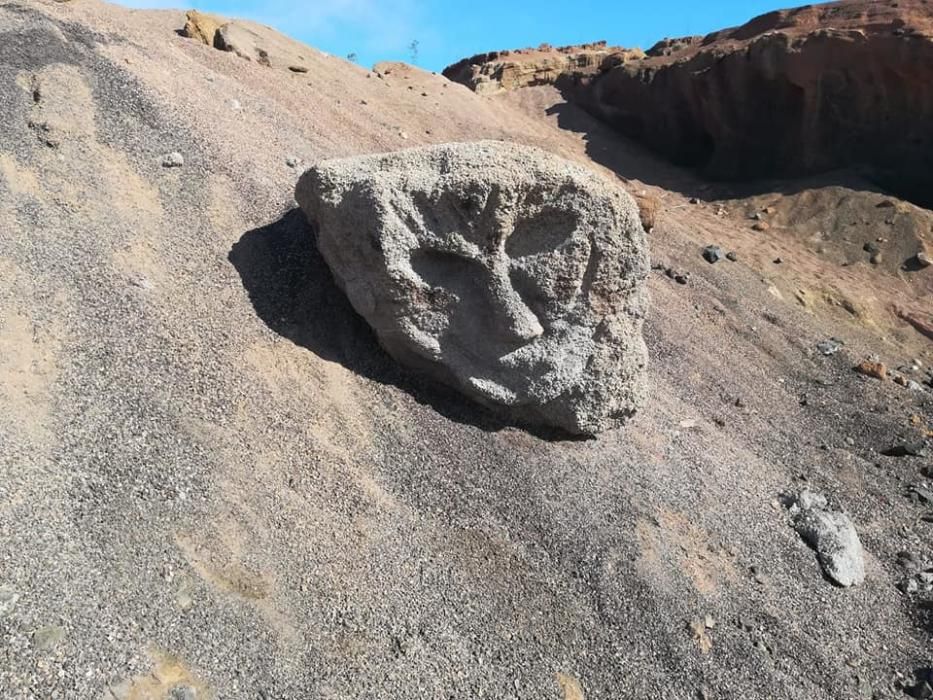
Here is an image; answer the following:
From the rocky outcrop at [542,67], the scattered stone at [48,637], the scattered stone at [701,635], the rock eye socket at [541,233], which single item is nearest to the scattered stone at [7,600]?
the scattered stone at [48,637]

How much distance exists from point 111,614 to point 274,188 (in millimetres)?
3566

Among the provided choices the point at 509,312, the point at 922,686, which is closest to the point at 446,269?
the point at 509,312

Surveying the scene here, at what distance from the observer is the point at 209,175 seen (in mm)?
5438

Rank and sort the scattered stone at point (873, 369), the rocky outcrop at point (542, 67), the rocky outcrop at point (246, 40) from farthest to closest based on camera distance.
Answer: the rocky outcrop at point (542, 67)
the rocky outcrop at point (246, 40)
the scattered stone at point (873, 369)

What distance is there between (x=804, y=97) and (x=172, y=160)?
1071cm

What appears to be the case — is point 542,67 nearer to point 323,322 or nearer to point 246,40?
point 246,40

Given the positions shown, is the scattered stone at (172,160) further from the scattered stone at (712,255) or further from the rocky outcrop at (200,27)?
the scattered stone at (712,255)

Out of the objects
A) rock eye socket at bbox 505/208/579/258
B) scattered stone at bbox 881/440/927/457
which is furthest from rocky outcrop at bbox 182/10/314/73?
scattered stone at bbox 881/440/927/457

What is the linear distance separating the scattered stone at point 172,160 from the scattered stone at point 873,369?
698cm

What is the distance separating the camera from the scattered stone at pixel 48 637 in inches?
111

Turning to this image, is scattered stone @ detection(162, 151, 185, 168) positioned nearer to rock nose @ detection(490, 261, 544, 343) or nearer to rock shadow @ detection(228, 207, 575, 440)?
rock shadow @ detection(228, 207, 575, 440)

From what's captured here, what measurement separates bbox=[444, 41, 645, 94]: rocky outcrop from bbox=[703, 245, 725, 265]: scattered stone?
8493mm

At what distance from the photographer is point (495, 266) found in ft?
14.5

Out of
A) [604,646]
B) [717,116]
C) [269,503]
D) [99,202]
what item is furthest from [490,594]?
[717,116]
